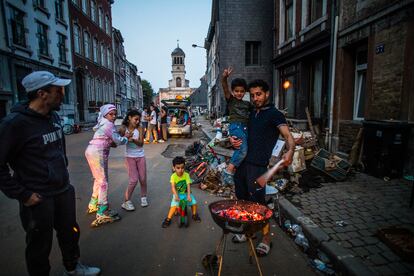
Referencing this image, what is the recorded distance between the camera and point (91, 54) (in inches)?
1179

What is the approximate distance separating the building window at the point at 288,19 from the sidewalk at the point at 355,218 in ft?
33.4

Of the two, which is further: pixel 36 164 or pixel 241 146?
pixel 241 146

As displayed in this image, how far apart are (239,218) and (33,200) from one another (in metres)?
2.04

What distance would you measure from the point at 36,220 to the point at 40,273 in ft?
1.79

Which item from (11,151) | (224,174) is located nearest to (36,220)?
(11,151)

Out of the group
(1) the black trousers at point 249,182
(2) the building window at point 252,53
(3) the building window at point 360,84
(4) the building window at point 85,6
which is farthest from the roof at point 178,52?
(1) the black trousers at point 249,182

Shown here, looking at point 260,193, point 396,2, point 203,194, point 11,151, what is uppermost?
point 396,2

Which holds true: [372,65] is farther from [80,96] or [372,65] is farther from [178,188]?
[80,96]

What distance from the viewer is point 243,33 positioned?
20.4m

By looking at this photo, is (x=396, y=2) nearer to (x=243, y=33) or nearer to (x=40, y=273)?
(x=40, y=273)

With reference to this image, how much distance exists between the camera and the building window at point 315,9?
33.9ft

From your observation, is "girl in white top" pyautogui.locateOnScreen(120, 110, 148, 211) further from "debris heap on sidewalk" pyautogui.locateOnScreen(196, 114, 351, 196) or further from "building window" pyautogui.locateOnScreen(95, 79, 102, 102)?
"building window" pyautogui.locateOnScreen(95, 79, 102, 102)

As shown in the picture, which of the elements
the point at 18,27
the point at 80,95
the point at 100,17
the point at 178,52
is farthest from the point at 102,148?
the point at 178,52

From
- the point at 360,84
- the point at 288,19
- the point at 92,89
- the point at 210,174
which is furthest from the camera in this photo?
the point at 92,89
